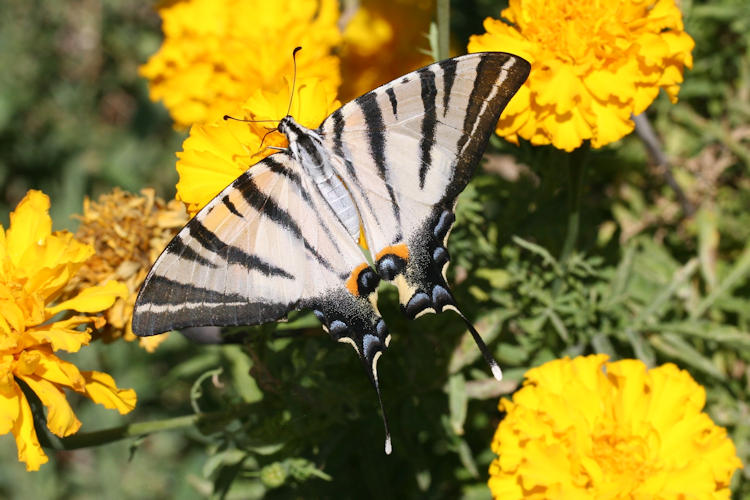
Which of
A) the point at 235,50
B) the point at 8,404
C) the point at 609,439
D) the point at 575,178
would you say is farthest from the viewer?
the point at 235,50

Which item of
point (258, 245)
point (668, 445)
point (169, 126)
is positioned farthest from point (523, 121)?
point (169, 126)

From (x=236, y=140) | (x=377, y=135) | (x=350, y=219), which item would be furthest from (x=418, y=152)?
(x=236, y=140)

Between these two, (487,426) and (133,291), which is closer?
(133,291)

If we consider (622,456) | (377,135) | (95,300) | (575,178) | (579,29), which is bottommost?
(622,456)

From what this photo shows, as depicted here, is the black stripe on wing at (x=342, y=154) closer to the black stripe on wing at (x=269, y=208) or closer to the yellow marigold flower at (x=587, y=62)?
the black stripe on wing at (x=269, y=208)

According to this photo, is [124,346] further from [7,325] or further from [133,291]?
[7,325]

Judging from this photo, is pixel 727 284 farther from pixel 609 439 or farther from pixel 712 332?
pixel 609 439

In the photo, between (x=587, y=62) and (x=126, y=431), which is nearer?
(x=587, y=62)
